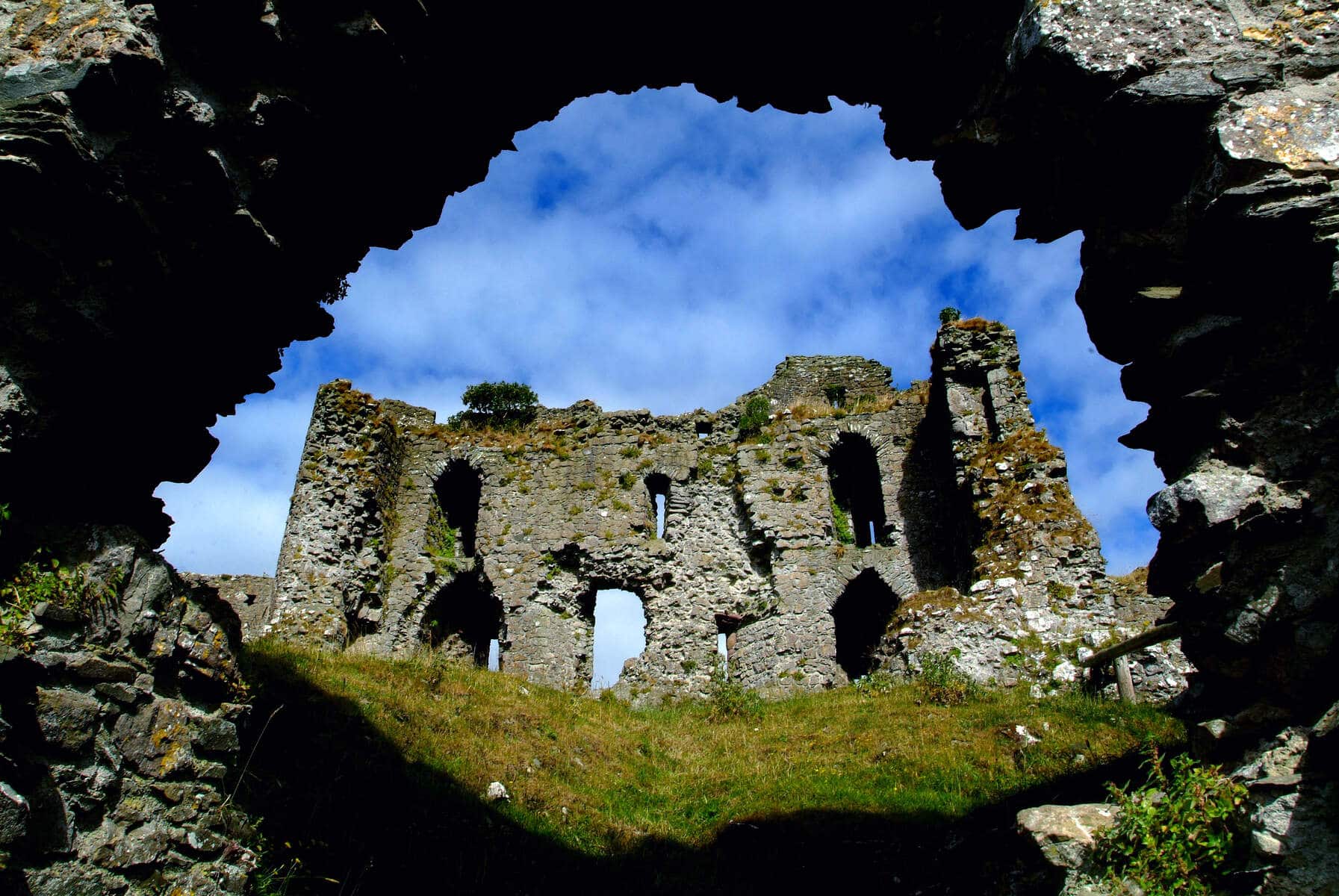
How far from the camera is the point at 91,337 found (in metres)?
3.90

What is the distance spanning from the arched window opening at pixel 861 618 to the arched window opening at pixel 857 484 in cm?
136

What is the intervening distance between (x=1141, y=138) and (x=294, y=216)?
455 cm

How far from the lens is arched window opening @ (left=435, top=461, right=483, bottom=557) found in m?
19.6

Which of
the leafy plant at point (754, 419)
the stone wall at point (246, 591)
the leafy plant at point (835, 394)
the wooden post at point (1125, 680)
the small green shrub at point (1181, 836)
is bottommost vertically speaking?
the small green shrub at point (1181, 836)

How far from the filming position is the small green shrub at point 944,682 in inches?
429

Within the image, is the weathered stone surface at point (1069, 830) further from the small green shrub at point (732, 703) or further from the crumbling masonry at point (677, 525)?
the crumbling masonry at point (677, 525)

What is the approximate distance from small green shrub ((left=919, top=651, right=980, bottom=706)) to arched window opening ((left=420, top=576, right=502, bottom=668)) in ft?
28.9

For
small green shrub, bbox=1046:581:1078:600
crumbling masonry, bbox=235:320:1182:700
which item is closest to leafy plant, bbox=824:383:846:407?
crumbling masonry, bbox=235:320:1182:700

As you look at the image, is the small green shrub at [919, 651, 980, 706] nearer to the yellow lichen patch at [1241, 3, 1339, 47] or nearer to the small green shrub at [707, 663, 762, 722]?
the small green shrub at [707, 663, 762, 722]

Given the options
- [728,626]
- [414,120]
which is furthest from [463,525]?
[414,120]

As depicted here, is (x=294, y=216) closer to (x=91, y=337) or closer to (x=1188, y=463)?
(x=91, y=337)


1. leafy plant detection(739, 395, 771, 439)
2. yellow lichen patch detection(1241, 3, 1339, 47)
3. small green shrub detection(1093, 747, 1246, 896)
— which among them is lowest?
small green shrub detection(1093, 747, 1246, 896)

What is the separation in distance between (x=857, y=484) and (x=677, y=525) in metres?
4.45

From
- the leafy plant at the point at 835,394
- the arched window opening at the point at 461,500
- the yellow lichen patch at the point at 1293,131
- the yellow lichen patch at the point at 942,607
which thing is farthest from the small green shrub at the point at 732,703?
the leafy plant at the point at 835,394
